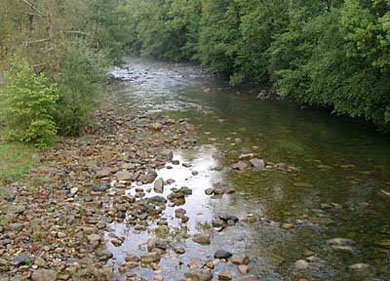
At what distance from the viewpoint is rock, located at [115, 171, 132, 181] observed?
14456mm

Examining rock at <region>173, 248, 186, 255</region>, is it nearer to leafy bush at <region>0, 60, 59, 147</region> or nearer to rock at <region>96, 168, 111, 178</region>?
rock at <region>96, 168, 111, 178</region>

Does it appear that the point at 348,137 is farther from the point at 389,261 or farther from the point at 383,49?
the point at 389,261

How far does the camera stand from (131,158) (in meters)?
16.5

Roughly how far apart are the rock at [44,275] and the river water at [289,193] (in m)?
1.47

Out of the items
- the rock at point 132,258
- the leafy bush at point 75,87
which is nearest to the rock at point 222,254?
the rock at point 132,258

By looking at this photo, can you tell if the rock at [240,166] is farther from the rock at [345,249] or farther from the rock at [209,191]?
the rock at [345,249]

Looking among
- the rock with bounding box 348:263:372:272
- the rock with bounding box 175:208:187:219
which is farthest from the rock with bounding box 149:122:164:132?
the rock with bounding box 348:263:372:272

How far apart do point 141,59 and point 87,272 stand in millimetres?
55323

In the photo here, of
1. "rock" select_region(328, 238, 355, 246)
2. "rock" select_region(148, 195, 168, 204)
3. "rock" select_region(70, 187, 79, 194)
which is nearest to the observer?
"rock" select_region(328, 238, 355, 246)

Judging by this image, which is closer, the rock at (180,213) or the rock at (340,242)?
the rock at (340,242)

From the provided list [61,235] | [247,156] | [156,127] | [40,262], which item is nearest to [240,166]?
[247,156]

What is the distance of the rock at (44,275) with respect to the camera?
865 centimetres

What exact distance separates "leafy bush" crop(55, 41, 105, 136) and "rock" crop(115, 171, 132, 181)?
497cm

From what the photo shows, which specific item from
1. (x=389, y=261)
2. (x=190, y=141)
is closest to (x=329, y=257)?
(x=389, y=261)
